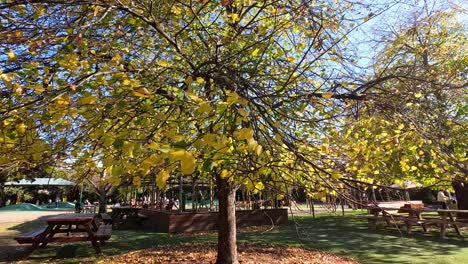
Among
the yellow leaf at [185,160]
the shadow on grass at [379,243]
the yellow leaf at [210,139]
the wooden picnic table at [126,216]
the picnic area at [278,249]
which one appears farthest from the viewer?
the wooden picnic table at [126,216]

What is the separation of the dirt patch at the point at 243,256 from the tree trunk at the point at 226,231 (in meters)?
0.55

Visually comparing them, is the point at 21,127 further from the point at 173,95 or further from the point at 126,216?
the point at 126,216

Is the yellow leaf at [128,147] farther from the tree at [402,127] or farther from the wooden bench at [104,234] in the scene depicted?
the wooden bench at [104,234]

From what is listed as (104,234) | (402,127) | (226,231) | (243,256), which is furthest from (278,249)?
(402,127)

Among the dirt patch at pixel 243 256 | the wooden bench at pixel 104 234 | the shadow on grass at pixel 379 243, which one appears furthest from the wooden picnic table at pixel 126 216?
the dirt patch at pixel 243 256

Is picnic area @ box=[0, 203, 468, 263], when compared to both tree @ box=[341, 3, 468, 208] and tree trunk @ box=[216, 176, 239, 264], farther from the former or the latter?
tree @ box=[341, 3, 468, 208]

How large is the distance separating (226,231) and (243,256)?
1.13m

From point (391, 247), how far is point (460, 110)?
5328 mm

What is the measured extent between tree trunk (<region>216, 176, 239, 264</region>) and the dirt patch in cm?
55

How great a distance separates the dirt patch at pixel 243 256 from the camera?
7.36 metres

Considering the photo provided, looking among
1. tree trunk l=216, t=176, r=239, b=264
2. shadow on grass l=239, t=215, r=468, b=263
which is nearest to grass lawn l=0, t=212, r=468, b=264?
shadow on grass l=239, t=215, r=468, b=263

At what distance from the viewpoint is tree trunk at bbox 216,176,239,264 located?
6681mm

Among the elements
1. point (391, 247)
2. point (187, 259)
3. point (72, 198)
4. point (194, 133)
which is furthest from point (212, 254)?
point (72, 198)

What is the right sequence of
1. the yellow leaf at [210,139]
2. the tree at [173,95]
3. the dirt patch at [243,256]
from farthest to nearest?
the dirt patch at [243,256] < the tree at [173,95] < the yellow leaf at [210,139]
